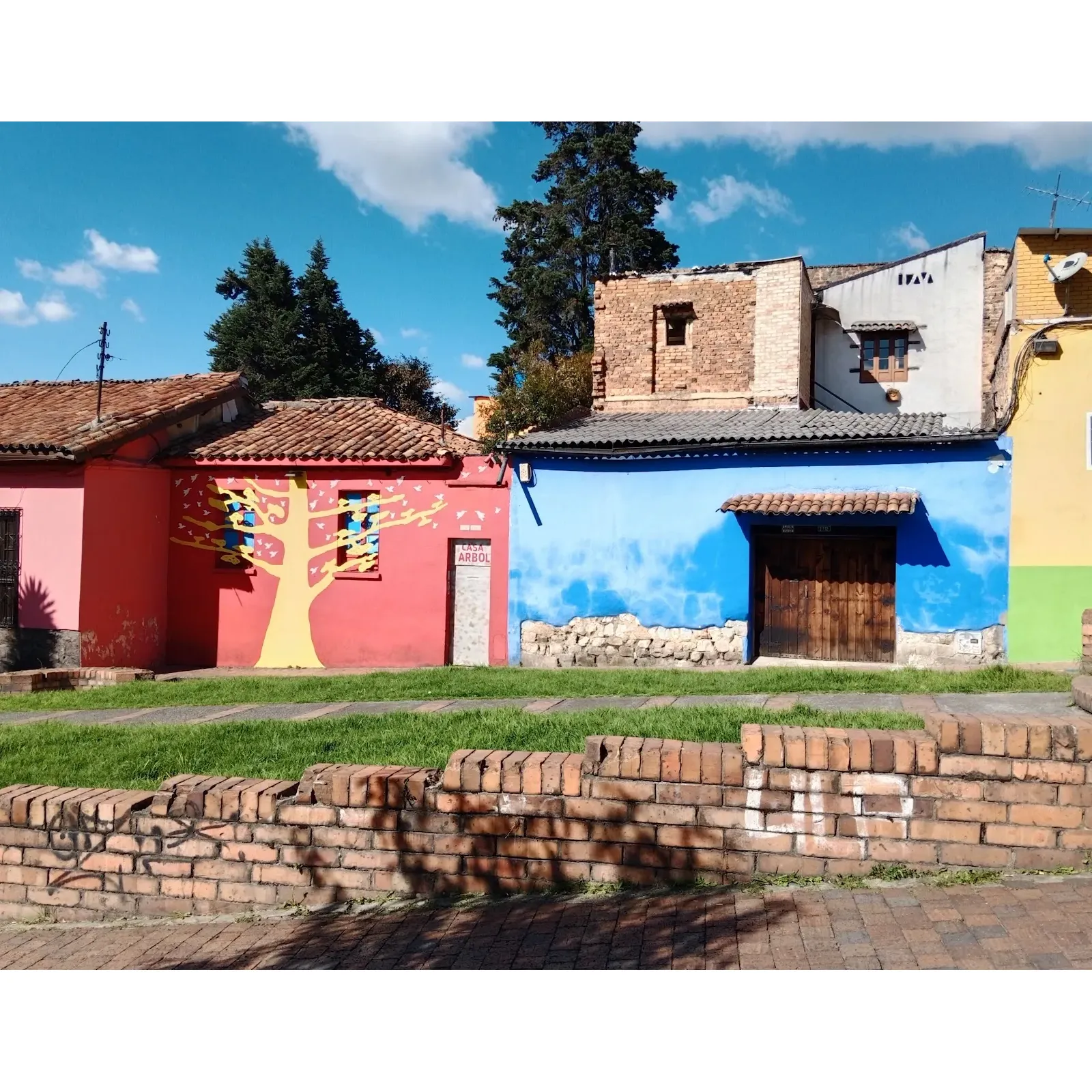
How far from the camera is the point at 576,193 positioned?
3147cm

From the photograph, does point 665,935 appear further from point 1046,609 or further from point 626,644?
point 1046,609

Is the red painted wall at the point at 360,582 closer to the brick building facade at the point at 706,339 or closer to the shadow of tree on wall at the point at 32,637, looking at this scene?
the shadow of tree on wall at the point at 32,637

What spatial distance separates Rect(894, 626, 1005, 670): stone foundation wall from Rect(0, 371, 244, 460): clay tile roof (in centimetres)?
1187

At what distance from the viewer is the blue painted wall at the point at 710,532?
1201 cm

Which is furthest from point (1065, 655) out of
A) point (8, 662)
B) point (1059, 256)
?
point (8, 662)

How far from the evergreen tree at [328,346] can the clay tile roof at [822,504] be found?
877 inches

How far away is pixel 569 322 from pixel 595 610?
65.6 ft

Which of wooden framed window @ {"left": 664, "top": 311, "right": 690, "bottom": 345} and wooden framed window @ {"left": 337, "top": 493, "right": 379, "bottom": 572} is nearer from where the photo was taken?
wooden framed window @ {"left": 337, "top": 493, "right": 379, "bottom": 572}

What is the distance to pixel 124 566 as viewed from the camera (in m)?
14.4

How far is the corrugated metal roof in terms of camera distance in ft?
40.3

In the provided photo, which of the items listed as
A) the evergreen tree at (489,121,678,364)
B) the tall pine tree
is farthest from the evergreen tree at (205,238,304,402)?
the evergreen tree at (489,121,678,364)

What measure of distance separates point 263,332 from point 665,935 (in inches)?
1286

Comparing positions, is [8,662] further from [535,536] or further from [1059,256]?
[1059,256]

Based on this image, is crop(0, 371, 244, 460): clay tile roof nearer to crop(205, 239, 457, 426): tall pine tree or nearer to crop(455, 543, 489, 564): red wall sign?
crop(455, 543, 489, 564): red wall sign
